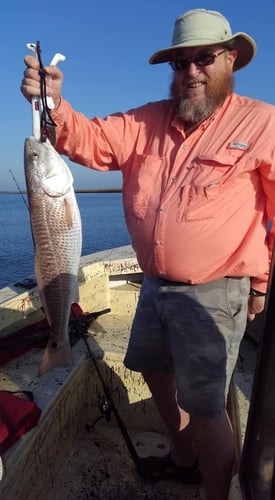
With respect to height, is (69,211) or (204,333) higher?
(69,211)

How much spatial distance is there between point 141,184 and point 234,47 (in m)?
0.98

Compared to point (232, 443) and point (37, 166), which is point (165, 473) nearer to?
point (232, 443)

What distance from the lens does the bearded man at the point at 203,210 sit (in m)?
2.21

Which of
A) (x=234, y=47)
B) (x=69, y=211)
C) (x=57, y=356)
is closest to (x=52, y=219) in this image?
(x=69, y=211)


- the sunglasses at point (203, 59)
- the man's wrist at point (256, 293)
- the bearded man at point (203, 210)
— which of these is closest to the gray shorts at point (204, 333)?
the bearded man at point (203, 210)

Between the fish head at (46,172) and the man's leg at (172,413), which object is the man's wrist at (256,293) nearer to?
the man's leg at (172,413)

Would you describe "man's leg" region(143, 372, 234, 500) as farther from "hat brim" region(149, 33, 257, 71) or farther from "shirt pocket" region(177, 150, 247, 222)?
"hat brim" region(149, 33, 257, 71)

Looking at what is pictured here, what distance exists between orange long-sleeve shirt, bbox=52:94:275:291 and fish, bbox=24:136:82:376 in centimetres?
20

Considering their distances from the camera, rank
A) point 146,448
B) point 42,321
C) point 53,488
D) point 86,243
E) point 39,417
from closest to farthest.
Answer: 1. point 39,417
2. point 53,488
3. point 146,448
4. point 42,321
5. point 86,243

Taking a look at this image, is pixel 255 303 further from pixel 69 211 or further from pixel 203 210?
pixel 69 211

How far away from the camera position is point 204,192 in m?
2.21

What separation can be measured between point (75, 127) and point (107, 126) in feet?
0.70

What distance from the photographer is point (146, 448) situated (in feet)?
10.7

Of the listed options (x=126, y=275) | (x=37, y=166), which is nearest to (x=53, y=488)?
(x=37, y=166)
